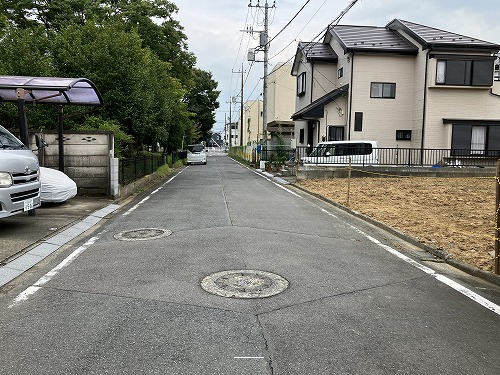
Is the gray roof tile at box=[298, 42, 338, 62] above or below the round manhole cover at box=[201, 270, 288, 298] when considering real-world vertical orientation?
above

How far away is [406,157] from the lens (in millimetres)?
23266

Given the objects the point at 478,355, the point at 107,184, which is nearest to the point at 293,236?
the point at 478,355

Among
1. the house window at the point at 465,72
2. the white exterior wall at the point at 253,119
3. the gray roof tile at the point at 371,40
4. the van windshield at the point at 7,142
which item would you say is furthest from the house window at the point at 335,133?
the white exterior wall at the point at 253,119

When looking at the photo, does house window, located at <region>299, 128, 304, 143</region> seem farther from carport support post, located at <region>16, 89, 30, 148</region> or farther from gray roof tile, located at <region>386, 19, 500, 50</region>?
carport support post, located at <region>16, 89, 30, 148</region>

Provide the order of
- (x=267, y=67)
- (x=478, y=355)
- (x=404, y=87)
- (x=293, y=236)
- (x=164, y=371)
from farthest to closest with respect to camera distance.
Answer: (x=267, y=67) → (x=404, y=87) → (x=293, y=236) → (x=478, y=355) → (x=164, y=371)

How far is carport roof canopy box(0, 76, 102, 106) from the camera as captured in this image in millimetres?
9734

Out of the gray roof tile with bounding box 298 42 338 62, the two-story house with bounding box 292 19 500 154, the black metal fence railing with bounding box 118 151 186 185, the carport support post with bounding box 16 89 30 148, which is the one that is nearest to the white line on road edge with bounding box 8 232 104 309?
the carport support post with bounding box 16 89 30 148

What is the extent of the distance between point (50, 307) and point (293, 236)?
15.2 feet

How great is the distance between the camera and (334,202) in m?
12.8

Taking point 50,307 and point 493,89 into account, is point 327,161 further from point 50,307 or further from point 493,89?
point 50,307

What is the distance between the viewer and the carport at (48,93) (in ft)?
32.0

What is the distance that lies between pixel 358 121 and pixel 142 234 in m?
19.3

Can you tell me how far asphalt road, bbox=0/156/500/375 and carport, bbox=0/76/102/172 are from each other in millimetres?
4264

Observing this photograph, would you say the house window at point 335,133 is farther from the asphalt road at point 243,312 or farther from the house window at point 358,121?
the asphalt road at point 243,312
